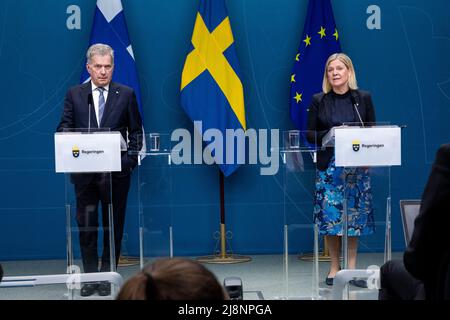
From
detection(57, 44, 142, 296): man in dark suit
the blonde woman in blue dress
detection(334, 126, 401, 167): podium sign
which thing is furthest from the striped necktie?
detection(334, 126, 401, 167): podium sign

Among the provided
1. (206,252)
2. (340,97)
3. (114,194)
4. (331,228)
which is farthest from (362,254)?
(206,252)

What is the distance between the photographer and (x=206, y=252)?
23.2ft

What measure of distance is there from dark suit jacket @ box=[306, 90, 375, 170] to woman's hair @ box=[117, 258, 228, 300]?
11.7 feet

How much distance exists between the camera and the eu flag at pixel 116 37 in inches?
265

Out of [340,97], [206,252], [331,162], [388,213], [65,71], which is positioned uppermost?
[65,71]

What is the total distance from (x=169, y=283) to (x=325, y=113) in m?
4.03

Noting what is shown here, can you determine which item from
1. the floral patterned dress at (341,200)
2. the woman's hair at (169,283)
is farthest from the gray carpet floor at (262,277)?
the woman's hair at (169,283)

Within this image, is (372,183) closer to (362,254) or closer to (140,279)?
(362,254)

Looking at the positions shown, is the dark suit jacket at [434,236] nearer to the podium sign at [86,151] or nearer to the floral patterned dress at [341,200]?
the floral patterned dress at [341,200]

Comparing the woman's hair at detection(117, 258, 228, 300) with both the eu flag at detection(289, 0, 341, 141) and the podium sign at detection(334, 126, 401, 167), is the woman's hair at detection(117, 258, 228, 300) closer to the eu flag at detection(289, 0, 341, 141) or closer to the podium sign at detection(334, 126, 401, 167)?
the podium sign at detection(334, 126, 401, 167)

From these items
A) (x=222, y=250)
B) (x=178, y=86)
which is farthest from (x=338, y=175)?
(x=178, y=86)

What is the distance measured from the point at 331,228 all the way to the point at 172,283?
3.77 metres

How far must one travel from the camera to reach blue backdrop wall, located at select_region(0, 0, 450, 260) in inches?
272

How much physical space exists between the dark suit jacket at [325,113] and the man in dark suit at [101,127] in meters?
1.32
